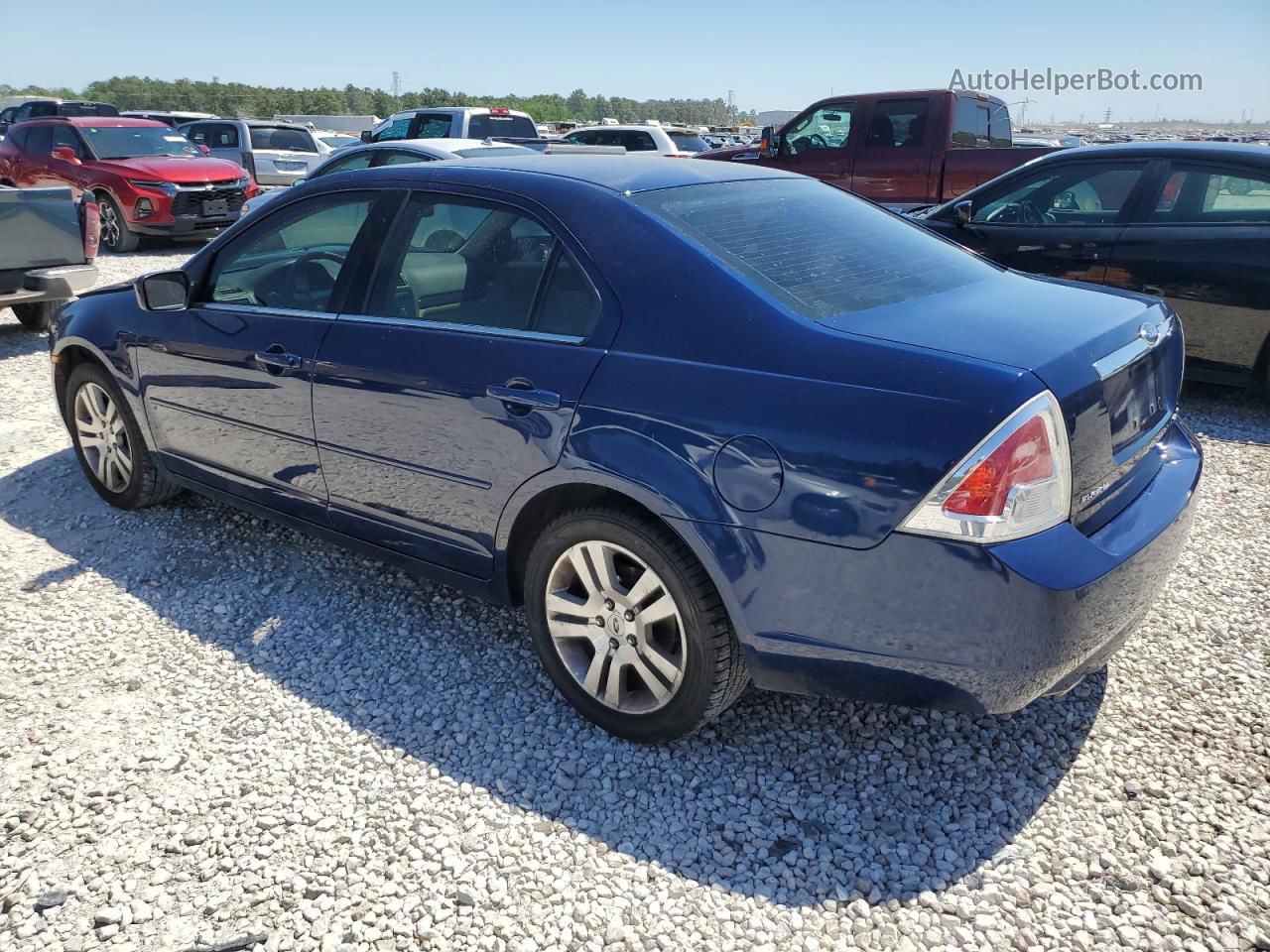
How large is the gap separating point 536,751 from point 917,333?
1.60 m

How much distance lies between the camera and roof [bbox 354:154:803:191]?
10.1 feet

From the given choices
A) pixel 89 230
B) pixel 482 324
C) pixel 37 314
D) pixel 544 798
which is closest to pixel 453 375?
pixel 482 324

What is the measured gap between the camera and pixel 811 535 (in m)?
2.33

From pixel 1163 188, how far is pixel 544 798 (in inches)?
218

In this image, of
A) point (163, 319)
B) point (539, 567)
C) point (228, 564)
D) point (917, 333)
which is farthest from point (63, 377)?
point (917, 333)

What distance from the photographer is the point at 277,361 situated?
3.52 meters

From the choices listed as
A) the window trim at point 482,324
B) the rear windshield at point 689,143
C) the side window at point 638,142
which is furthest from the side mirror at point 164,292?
the rear windshield at point 689,143

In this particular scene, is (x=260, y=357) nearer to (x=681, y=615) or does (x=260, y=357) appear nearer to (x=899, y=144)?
(x=681, y=615)

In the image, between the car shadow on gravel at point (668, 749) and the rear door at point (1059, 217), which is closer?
the car shadow on gravel at point (668, 749)

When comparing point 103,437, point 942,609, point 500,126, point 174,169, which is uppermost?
point 500,126

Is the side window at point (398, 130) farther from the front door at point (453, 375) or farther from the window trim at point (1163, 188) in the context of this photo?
the front door at point (453, 375)

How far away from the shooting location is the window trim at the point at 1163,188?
5.73m

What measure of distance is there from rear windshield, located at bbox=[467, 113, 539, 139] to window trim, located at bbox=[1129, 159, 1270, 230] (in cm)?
962

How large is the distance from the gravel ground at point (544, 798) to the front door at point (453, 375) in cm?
51
